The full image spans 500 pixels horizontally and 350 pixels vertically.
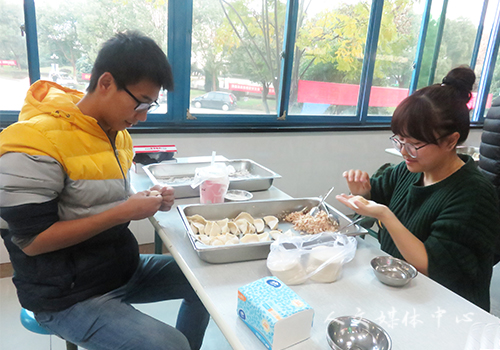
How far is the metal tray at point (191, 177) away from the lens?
1.54 m

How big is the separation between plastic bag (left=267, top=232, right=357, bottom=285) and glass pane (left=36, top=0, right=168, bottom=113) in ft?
5.56

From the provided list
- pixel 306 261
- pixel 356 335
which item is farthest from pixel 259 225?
pixel 356 335

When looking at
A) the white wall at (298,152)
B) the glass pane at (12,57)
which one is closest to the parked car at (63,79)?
the glass pane at (12,57)

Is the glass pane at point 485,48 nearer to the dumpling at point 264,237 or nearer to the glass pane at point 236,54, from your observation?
the glass pane at point 236,54

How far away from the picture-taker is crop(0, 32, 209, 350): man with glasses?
3.01ft

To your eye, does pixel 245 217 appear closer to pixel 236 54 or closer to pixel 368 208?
pixel 368 208

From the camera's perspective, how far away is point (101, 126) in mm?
1130

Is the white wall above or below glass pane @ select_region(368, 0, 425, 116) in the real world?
below

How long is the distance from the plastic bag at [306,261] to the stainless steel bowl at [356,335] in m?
0.17

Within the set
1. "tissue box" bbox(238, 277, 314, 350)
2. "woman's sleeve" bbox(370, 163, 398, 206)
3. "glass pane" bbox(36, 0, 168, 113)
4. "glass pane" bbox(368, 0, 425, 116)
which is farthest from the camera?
"glass pane" bbox(368, 0, 425, 116)

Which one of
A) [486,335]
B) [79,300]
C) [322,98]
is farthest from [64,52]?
[486,335]

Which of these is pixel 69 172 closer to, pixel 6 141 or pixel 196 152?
pixel 6 141

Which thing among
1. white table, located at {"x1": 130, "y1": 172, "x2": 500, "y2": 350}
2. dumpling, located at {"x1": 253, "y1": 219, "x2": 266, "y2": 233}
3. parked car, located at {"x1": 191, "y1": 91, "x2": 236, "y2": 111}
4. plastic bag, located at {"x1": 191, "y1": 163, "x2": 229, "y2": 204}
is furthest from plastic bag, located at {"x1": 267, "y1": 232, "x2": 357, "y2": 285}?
A: parked car, located at {"x1": 191, "y1": 91, "x2": 236, "y2": 111}

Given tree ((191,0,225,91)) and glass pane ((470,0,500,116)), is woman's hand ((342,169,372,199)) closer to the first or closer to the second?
tree ((191,0,225,91))
